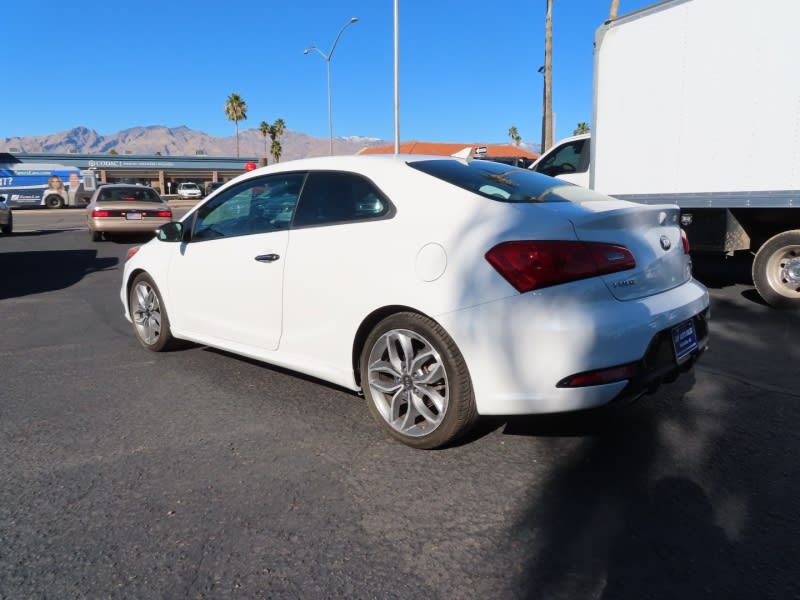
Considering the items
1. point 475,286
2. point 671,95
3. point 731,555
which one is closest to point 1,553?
point 475,286

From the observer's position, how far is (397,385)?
3.17 metres

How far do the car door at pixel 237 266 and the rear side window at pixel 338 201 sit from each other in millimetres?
124

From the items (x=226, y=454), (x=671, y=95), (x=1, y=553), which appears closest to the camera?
(x=1, y=553)

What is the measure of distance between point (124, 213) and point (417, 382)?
1353cm

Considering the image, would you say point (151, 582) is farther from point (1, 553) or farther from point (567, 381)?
point (567, 381)

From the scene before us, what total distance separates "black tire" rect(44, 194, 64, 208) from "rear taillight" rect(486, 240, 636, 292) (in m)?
43.2

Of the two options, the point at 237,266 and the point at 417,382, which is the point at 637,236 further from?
the point at 237,266

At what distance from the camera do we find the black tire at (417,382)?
2910 millimetres

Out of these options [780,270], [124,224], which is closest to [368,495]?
[780,270]

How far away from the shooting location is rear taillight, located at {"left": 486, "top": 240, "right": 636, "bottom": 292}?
8.98 ft

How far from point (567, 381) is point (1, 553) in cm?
232

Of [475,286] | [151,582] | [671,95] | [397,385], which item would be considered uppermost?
[671,95]

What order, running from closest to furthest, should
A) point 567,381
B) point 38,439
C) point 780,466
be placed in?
point 567,381, point 780,466, point 38,439

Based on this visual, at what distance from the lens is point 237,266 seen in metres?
4.01
